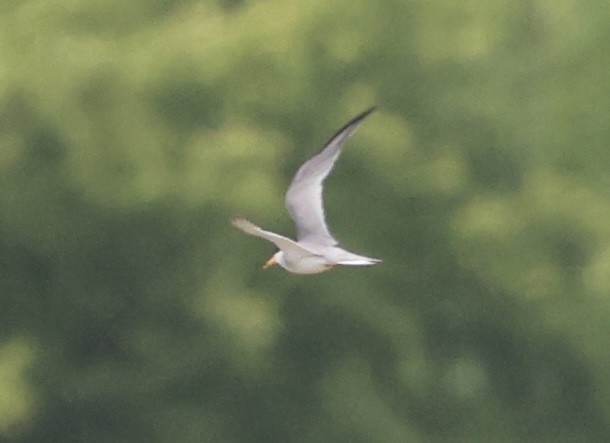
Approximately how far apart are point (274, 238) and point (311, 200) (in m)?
0.27

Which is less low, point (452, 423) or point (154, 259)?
point (154, 259)

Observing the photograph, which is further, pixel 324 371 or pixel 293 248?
pixel 324 371

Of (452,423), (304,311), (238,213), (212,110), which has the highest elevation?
(212,110)

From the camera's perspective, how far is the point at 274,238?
2.11 metres

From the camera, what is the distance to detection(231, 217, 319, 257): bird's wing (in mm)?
2029

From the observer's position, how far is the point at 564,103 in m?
2.59

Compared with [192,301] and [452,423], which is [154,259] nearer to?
[192,301]

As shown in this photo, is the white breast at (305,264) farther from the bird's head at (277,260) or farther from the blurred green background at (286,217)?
the blurred green background at (286,217)

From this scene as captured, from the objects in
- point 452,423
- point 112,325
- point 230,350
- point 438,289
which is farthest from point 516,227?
point 112,325

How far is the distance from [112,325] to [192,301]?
0.15m

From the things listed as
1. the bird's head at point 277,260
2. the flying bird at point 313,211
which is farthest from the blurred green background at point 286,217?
the flying bird at point 313,211

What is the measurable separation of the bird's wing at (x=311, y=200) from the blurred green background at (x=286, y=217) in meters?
0.21

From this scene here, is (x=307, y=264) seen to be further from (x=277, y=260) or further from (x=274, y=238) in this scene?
(x=274, y=238)

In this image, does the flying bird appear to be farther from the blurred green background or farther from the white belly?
the blurred green background
